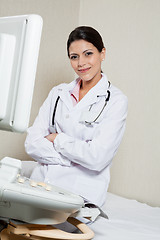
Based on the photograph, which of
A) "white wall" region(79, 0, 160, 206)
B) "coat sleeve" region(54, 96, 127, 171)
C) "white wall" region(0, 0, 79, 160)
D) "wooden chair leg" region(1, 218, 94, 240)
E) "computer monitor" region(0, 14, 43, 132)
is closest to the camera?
"computer monitor" region(0, 14, 43, 132)

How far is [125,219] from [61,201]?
82 centimetres

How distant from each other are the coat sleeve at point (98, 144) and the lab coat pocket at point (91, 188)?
8cm

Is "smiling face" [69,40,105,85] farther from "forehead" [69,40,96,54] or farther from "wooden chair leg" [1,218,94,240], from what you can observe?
"wooden chair leg" [1,218,94,240]

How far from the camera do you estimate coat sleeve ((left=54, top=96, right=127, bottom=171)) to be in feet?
5.27

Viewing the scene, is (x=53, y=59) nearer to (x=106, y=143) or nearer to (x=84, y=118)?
(x=84, y=118)

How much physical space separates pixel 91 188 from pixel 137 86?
108 centimetres

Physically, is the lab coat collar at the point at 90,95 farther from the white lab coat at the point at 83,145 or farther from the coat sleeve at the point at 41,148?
the coat sleeve at the point at 41,148

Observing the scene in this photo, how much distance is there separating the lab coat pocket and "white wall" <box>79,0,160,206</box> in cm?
80

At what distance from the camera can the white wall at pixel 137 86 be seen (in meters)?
2.38

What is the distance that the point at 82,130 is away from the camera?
1.76 m

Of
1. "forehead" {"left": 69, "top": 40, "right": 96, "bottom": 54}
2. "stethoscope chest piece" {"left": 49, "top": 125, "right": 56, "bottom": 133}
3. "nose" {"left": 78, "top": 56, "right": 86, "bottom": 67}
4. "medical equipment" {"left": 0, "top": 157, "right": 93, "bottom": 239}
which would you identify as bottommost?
"medical equipment" {"left": 0, "top": 157, "right": 93, "bottom": 239}

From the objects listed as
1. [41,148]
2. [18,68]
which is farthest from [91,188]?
[18,68]

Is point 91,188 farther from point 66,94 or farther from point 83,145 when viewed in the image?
point 66,94

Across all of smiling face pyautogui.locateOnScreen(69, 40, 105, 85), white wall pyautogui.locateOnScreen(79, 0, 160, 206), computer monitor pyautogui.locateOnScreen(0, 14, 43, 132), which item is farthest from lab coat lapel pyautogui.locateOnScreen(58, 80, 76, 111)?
computer monitor pyautogui.locateOnScreen(0, 14, 43, 132)
